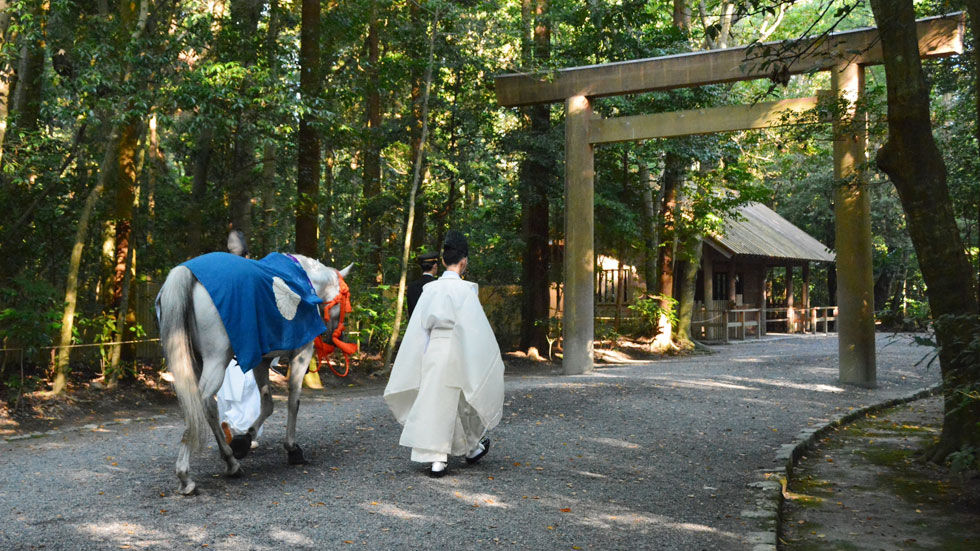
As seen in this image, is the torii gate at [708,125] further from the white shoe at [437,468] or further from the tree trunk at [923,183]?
the white shoe at [437,468]

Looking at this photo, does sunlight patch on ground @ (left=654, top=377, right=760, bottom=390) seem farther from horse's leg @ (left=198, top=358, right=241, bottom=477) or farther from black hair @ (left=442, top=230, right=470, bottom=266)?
horse's leg @ (left=198, top=358, right=241, bottom=477)

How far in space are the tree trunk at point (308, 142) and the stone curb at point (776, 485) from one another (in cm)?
793

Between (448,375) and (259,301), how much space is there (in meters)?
1.52

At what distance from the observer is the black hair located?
6480 mm

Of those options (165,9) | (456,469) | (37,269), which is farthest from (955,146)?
(37,269)

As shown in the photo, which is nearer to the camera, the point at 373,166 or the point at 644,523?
the point at 644,523

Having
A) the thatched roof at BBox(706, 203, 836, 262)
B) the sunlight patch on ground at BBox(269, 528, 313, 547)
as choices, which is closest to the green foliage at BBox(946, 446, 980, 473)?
the sunlight patch on ground at BBox(269, 528, 313, 547)

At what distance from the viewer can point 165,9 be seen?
1227 centimetres

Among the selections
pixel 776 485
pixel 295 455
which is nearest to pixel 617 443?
pixel 776 485

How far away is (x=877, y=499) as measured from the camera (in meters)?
6.11

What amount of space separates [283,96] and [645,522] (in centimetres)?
776

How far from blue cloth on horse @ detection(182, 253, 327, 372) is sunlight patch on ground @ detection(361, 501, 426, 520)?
1.37 meters

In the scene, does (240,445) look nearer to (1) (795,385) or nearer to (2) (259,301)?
(2) (259,301)

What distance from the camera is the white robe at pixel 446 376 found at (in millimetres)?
6102
